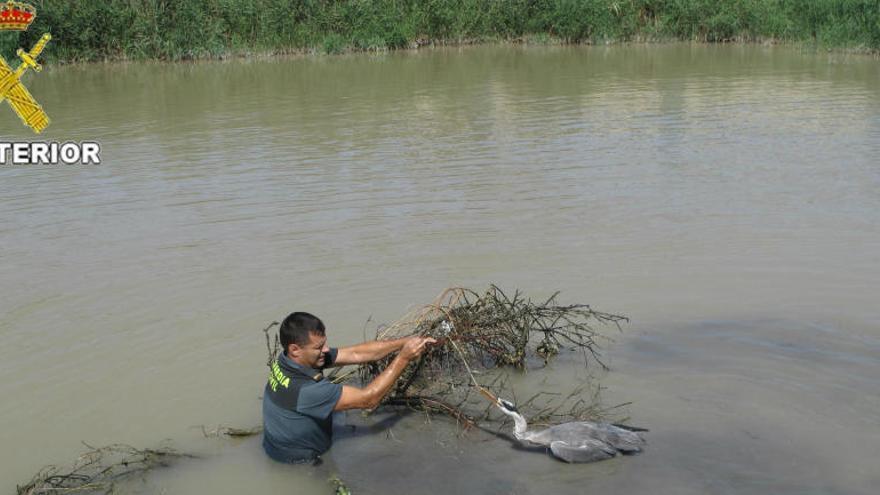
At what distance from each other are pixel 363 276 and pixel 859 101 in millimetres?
13017

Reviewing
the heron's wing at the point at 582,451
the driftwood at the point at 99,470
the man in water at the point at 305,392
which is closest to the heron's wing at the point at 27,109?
the driftwood at the point at 99,470

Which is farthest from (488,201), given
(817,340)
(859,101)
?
(859,101)

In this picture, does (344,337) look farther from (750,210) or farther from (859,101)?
(859,101)

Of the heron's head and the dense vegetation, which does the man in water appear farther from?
the dense vegetation

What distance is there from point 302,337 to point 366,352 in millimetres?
784

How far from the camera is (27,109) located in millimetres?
18234

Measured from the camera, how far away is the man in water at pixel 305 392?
17.1 ft

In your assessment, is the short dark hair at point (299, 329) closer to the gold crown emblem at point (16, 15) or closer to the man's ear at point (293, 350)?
the man's ear at point (293, 350)

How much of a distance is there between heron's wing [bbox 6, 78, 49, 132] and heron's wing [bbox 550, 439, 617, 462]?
46.8 ft

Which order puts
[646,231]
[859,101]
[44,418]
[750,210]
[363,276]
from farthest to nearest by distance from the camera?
[859,101] → [750,210] → [646,231] → [363,276] → [44,418]

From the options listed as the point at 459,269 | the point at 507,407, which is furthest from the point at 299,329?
the point at 459,269

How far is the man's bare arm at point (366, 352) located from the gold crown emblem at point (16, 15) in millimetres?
17517

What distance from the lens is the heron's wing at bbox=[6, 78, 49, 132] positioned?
56.1 feet

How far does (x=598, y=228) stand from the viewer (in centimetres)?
991
